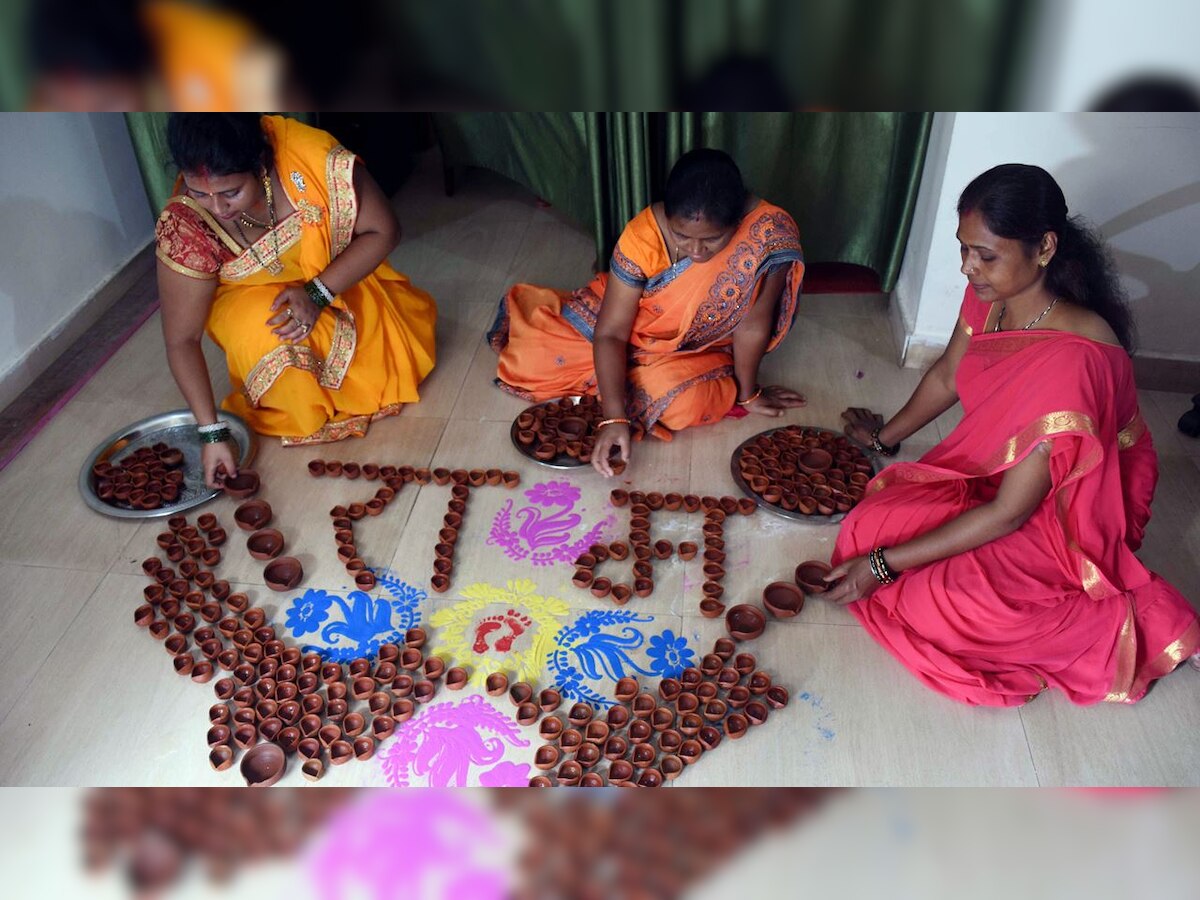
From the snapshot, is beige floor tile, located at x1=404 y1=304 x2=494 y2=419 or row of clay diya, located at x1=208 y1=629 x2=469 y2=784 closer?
row of clay diya, located at x1=208 y1=629 x2=469 y2=784

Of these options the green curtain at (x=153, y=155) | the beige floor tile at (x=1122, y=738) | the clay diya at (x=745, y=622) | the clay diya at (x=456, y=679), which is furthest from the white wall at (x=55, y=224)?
the beige floor tile at (x=1122, y=738)

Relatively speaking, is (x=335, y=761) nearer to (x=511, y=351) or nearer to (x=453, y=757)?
(x=453, y=757)

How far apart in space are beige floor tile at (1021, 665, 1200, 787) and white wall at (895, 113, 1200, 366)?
1184 mm

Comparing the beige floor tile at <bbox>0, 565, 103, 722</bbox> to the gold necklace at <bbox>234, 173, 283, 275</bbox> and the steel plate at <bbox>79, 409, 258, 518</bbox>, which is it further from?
the gold necklace at <bbox>234, 173, 283, 275</bbox>

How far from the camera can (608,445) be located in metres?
2.84

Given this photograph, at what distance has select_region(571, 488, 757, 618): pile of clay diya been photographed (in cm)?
254

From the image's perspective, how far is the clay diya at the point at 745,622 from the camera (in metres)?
2.40

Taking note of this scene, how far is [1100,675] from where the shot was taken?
2.18 metres

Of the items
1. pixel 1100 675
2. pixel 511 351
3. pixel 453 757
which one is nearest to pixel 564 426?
pixel 511 351

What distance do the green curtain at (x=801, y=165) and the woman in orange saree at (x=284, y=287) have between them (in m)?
0.89

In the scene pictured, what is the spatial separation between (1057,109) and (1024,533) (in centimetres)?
217

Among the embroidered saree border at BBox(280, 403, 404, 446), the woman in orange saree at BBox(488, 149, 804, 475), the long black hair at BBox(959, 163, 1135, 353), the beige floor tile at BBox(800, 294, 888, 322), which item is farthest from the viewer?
the beige floor tile at BBox(800, 294, 888, 322)

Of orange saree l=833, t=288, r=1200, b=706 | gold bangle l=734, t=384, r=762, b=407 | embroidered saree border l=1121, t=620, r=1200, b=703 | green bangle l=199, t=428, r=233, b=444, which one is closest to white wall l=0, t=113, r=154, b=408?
green bangle l=199, t=428, r=233, b=444

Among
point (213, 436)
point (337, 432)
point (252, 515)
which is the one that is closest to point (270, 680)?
Result: point (252, 515)
